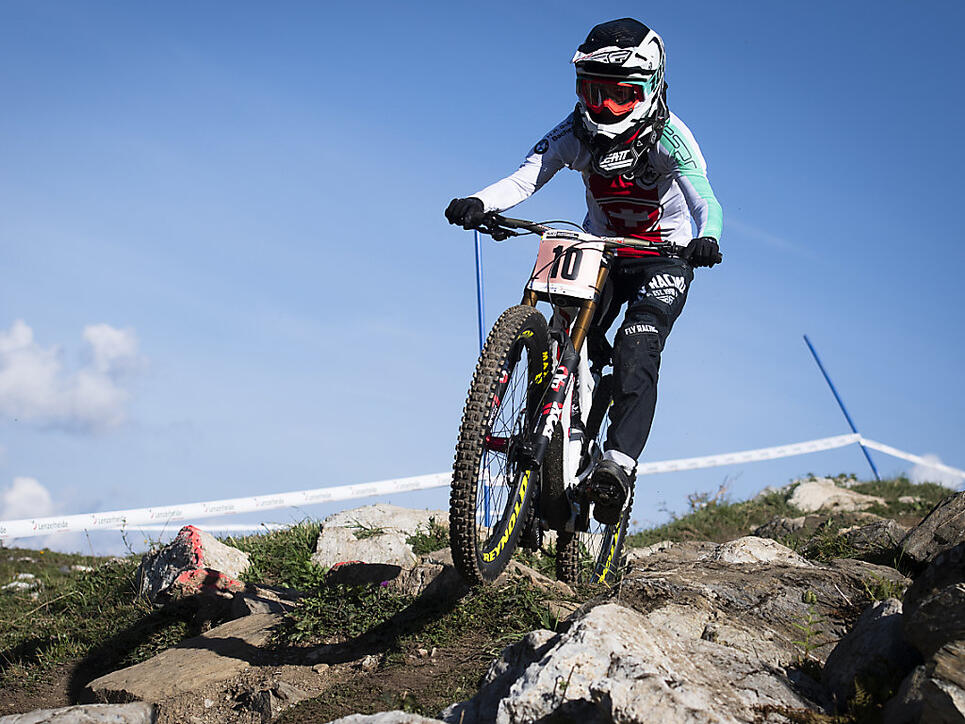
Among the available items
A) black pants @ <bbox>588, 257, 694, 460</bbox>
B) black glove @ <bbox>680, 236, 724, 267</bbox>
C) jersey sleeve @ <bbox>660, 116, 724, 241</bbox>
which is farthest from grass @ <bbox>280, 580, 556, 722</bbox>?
jersey sleeve @ <bbox>660, 116, 724, 241</bbox>

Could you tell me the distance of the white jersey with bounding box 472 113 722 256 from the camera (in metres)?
4.98

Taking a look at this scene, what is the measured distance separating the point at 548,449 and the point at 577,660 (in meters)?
1.59

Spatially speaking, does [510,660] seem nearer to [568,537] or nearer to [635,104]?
[568,537]

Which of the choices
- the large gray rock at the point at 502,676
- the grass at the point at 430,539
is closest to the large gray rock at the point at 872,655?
the large gray rock at the point at 502,676

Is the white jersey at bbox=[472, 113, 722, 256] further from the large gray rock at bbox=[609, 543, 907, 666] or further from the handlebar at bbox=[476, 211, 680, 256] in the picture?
the large gray rock at bbox=[609, 543, 907, 666]

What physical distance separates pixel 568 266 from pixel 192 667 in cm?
293

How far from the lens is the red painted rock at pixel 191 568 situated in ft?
20.5

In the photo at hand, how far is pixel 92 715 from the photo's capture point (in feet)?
13.8

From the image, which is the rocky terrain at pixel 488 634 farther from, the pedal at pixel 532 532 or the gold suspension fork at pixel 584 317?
the gold suspension fork at pixel 584 317

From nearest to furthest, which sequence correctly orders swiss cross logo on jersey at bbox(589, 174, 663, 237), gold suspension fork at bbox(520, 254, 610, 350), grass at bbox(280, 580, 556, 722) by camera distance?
grass at bbox(280, 580, 556, 722)
gold suspension fork at bbox(520, 254, 610, 350)
swiss cross logo on jersey at bbox(589, 174, 663, 237)

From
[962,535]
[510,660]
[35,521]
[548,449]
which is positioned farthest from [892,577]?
[35,521]

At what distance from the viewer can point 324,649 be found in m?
4.74

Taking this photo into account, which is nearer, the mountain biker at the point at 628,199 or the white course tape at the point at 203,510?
the mountain biker at the point at 628,199

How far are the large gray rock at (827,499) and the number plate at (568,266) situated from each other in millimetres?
8168
